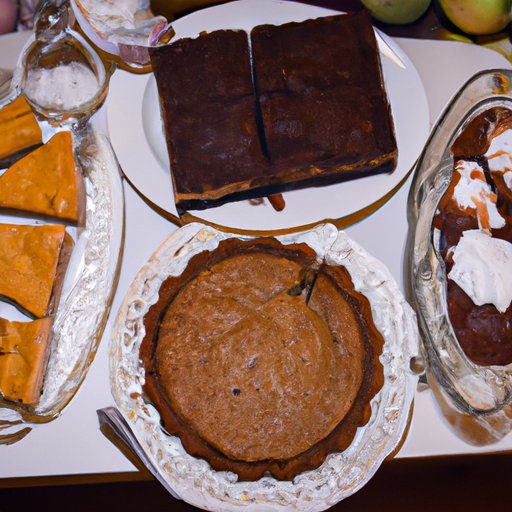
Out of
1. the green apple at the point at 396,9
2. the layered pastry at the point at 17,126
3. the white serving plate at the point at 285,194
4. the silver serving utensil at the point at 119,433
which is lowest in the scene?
the silver serving utensil at the point at 119,433

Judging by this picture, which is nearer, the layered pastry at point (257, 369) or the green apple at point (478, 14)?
the layered pastry at point (257, 369)

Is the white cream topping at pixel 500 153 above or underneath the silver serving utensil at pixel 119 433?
above

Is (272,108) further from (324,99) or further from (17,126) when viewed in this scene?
(17,126)

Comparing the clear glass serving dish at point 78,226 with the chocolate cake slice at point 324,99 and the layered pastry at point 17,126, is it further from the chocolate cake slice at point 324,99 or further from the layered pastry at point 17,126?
the chocolate cake slice at point 324,99

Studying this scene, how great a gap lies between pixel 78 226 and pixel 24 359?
0.33 metres

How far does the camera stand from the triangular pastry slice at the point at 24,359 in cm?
114

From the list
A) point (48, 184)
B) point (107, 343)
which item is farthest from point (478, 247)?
point (48, 184)

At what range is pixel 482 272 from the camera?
3.46ft

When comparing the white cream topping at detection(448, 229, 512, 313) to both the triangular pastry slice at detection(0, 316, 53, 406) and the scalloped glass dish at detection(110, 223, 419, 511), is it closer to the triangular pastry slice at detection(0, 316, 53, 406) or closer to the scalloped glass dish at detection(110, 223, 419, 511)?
the scalloped glass dish at detection(110, 223, 419, 511)

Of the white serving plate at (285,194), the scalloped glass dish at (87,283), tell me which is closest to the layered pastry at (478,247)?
the white serving plate at (285,194)

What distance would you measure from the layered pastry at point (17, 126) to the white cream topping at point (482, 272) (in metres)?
1.02

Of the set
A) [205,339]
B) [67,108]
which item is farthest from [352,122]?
[67,108]

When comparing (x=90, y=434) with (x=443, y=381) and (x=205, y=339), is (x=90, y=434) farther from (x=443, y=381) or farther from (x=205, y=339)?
(x=443, y=381)

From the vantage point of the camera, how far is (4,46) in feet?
4.10
